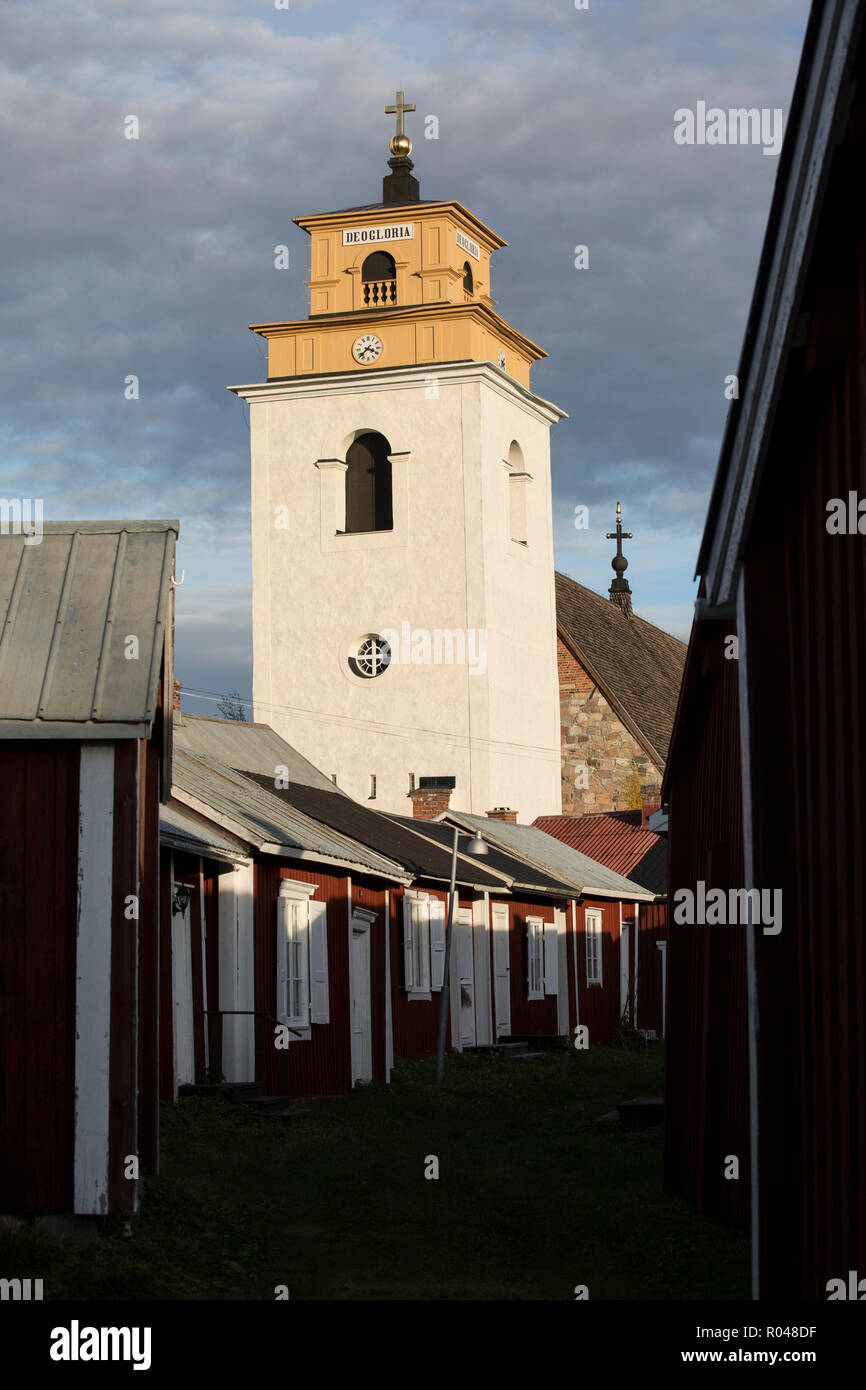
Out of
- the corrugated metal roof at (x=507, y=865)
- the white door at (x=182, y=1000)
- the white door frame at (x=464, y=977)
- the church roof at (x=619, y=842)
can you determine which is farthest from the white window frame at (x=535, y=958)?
the white door at (x=182, y=1000)

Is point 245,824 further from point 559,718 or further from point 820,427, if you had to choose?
point 559,718

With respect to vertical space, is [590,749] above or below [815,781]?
above

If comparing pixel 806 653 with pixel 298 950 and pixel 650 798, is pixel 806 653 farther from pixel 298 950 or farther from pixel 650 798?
pixel 650 798

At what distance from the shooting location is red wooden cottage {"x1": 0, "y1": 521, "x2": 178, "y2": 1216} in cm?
1043

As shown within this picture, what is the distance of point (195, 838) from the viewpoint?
58.4ft

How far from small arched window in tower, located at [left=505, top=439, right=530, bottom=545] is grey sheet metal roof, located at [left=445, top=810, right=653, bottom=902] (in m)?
11.0

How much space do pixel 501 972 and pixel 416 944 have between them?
4.73 metres

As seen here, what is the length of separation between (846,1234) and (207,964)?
1273 cm

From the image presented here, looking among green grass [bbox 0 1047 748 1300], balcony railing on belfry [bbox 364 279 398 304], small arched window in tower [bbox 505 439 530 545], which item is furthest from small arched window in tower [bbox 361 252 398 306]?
green grass [bbox 0 1047 748 1300]

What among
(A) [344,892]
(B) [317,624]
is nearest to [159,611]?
(A) [344,892]

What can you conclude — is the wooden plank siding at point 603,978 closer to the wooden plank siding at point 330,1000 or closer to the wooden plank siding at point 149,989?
the wooden plank siding at point 330,1000

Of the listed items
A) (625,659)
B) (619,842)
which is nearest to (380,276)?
(625,659)

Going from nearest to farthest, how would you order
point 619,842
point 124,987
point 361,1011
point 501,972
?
point 124,987
point 361,1011
point 501,972
point 619,842

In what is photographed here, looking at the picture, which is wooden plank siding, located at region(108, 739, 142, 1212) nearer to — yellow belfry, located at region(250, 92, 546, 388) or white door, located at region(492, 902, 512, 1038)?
white door, located at region(492, 902, 512, 1038)
